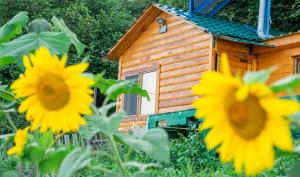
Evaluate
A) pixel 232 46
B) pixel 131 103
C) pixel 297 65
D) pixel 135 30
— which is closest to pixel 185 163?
pixel 297 65

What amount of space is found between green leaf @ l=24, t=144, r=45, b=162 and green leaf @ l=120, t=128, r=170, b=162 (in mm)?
110

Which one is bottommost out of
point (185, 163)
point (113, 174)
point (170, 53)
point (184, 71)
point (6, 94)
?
point (185, 163)

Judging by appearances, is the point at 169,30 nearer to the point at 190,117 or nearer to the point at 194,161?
the point at 190,117

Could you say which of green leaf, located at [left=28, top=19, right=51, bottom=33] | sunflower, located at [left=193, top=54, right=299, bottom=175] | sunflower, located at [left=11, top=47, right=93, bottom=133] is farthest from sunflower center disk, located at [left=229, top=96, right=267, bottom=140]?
green leaf, located at [left=28, top=19, right=51, bottom=33]

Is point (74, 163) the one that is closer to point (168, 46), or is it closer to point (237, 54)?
point (237, 54)

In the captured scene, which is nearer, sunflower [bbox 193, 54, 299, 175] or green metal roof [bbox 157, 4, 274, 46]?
sunflower [bbox 193, 54, 299, 175]

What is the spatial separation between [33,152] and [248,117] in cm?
32

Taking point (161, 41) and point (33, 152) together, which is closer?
point (33, 152)

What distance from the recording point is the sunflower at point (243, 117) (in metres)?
0.45

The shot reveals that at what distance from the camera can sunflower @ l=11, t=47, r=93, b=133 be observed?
582 mm

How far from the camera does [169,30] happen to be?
1096 cm

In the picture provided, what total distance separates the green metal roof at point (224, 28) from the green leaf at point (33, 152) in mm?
8705

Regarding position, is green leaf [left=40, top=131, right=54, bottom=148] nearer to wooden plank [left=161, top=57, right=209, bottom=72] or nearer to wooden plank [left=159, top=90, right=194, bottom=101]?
wooden plank [left=161, top=57, right=209, bottom=72]

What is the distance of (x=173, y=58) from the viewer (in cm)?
1070
